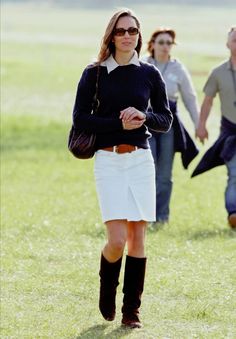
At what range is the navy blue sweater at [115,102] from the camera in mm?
7398

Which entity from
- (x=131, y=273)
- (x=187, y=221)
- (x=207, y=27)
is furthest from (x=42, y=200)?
(x=207, y=27)

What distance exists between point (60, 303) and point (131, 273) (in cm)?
101

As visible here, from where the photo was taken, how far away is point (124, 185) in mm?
7465

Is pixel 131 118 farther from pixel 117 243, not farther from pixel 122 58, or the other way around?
pixel 117 243

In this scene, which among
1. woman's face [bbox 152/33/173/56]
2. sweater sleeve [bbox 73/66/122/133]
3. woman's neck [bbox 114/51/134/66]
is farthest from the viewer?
woman's face [bbox 152/33/173/56]

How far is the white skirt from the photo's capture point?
746 cm

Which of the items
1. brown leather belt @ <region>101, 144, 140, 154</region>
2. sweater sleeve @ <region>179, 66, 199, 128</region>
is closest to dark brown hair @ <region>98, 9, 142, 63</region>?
brown leather belt @ <region>101, 144, 140, 154</region>

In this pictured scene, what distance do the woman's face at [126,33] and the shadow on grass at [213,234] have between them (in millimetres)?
3952

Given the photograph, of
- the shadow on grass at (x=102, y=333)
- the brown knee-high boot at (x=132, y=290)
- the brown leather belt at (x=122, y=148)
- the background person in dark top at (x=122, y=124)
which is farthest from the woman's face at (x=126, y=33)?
the shadow on grass at (x=102, y=333)

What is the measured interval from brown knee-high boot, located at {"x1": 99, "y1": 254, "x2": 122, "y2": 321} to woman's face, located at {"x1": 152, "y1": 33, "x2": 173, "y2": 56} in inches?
156

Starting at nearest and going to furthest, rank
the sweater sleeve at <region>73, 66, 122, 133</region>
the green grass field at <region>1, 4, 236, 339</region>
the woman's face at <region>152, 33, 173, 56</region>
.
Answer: the sweater sleeve at <region>73, 66, 122, 133</region>, the green grass field at <region>1, 4, 236, 339</region>, the woman's face at <region>152, 33, 173, 56</region>

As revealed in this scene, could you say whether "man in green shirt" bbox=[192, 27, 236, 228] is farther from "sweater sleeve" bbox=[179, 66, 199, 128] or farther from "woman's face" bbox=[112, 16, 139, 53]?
"woman's face" bbox=[112, 16, 139, 53]

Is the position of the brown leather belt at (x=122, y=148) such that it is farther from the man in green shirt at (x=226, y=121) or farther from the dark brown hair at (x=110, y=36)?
the man in green shirt at (x=226, y=121)

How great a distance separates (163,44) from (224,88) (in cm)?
71
